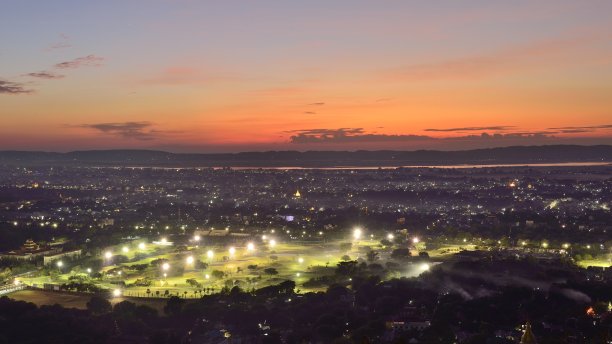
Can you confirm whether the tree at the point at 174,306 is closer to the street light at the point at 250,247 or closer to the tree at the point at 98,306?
the tree at the point at 98,306

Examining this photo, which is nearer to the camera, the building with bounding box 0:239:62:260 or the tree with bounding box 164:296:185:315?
the tree with bounding box 164:296:185:315

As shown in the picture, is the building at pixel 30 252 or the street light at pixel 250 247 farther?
the street light at pixel 250 247

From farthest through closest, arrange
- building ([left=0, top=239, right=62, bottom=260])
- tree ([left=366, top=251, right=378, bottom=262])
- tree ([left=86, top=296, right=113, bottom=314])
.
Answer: building ([left=0, top=239, right=62, bottom=260])
tree ([left=366, top=251, right=378, bottom=262])
tree ([left=86, top=296, right=113, bottom=314])

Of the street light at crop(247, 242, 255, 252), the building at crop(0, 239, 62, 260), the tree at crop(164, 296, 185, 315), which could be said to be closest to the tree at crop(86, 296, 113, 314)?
the tree at crop(164, 296, 185, 315)

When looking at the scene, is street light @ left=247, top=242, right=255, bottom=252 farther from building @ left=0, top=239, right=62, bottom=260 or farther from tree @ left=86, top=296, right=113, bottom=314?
tree @ left=86, top=296, right=113, bottom=314

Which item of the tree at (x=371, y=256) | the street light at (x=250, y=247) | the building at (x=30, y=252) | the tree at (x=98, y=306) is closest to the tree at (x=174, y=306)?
the tree at (x=98, y=306)

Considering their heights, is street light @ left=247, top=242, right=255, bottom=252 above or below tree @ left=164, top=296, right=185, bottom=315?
below

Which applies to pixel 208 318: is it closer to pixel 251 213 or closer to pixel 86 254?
pixel 86 254

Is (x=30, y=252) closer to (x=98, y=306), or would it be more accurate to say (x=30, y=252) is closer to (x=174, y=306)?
(x=98, y=306)

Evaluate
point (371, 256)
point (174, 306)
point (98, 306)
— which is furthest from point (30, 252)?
point (371, 256)
